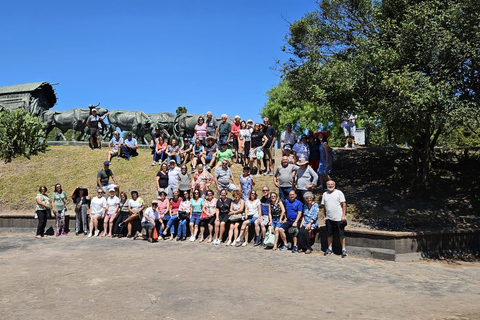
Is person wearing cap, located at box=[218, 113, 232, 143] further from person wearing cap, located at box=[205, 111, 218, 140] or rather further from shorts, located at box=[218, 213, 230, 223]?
shorts, located at box=[218, 213, 230, 223]

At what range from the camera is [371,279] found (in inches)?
296

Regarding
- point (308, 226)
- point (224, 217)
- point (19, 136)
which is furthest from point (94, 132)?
point (308, 226)

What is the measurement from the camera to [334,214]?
9.66 m

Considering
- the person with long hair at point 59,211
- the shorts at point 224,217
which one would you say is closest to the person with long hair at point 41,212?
the person with long hair at point 59,211

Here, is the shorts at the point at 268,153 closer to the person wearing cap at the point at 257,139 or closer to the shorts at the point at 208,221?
the person wearing cap at the point at 257,139

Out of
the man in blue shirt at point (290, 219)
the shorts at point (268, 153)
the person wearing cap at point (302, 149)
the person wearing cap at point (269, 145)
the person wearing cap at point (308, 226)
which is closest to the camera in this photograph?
the person wearing cap at point (308, 226)

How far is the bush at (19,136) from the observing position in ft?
65.6

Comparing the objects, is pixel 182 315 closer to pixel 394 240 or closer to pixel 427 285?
pixel 427 285

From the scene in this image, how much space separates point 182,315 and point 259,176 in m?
10.2

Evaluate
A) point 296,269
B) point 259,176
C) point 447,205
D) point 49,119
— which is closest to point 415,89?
point 447,205

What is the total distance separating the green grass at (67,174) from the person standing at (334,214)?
464 cm

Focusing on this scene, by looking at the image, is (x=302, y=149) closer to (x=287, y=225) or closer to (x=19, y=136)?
(x=287, y=225)

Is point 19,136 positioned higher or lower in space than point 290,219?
higher

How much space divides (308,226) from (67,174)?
1170 cm
